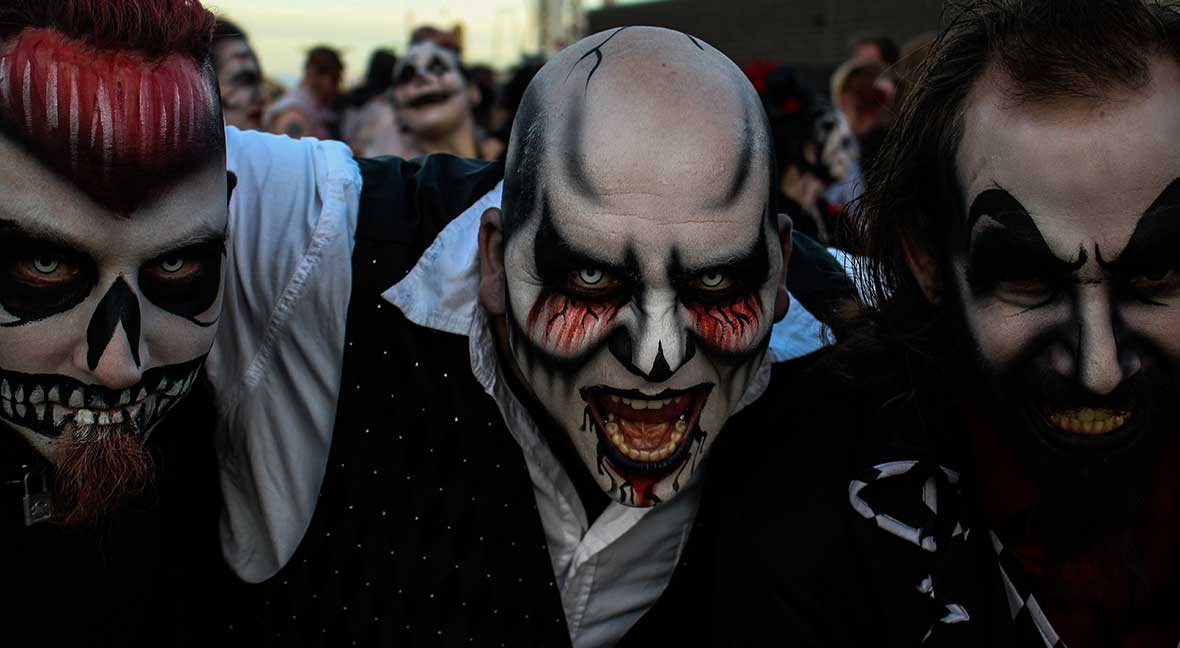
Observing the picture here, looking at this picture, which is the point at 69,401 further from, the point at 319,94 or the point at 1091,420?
the point at 319,94

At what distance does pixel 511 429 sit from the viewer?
2193 mm

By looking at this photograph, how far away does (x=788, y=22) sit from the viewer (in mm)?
16344

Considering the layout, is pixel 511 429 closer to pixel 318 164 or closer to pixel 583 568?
pixel 583 568

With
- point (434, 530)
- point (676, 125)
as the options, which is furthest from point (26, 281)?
point (676, 125)

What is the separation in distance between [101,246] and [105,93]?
0.23 metres

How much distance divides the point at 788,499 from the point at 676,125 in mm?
657

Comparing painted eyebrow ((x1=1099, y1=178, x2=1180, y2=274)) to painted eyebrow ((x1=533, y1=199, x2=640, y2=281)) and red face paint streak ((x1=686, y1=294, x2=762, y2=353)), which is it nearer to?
red face paint streak ((x1=686, y1=294, x2=762, y2=353))

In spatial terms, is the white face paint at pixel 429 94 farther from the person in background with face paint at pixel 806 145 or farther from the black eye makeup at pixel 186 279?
the black eye makeup at pixel 186 279

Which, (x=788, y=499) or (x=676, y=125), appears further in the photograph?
(x=788, y=499)

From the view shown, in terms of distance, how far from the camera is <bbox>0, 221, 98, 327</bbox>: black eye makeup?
5.62ft

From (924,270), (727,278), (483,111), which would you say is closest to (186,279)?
(727,278)

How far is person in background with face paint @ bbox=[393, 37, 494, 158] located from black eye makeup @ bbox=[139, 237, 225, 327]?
2971 mm

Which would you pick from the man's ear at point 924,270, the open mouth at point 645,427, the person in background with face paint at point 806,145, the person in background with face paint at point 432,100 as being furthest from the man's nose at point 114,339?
the person in background with face paint at point 432,100

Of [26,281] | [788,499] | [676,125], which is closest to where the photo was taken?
[26,281]
